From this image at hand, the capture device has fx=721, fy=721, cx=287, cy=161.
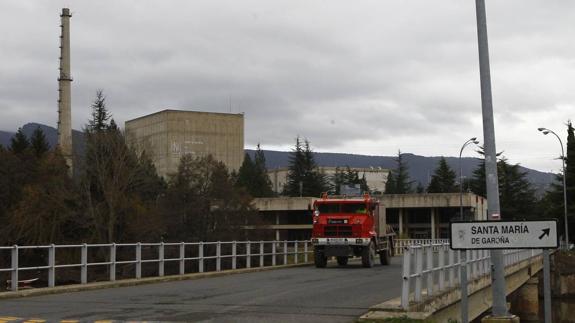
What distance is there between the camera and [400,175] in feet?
524

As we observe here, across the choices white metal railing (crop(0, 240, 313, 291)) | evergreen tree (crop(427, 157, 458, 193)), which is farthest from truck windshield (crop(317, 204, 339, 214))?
evergreen tree (crop(427, 157, 458, 193))

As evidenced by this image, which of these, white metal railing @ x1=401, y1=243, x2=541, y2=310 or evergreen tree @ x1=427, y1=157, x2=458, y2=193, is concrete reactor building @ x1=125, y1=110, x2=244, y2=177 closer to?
evergreen tree @ x1=427, y1=157, x2=458, y2=193

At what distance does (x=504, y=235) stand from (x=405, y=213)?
108 metres

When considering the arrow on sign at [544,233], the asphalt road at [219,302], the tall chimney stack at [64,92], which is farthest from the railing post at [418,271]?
the tall chimney stack at [64,92]

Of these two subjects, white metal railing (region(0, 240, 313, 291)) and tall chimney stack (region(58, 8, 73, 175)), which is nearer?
white metal railing (region(0, 240, 313, 291))

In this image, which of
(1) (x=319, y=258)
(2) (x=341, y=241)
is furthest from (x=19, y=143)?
(2) (x=341, y=241)

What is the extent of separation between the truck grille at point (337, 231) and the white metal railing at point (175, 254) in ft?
7.89

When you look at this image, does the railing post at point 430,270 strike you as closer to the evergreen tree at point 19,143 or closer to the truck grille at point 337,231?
the truck grille at point 337,231

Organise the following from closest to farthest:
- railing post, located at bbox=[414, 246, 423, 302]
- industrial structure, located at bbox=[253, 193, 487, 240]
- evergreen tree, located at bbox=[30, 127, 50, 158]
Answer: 1. railing post, located at bbox=[414, 246, 423, 302]
2. evergreen tree, located at bbox=[30, 127, 50, 158]
3. industrial structure, located at bbox=[253, 193, 487, 240]

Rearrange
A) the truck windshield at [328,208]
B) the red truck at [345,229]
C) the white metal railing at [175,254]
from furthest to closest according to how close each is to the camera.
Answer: the truck windshield at [328,208] < the red truck at [345,229] < the white metal railing at [175,254]

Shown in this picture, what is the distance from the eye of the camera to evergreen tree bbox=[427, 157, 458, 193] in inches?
5719

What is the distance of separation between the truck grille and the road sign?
65.5 ft

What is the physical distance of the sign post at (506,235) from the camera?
9.69 m

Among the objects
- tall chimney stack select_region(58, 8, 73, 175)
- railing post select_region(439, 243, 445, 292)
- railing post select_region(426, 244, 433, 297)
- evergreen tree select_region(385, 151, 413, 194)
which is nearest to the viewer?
railing post select_region(426, 244, 433, 297)
